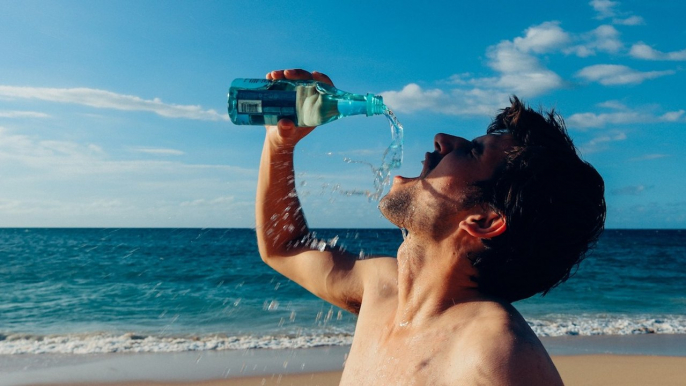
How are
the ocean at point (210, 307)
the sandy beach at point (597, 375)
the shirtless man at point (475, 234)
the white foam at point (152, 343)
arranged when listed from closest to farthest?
the shirtless man at point (475, 234) < the sandy beach at point (597, 375) < the white foam at point (152, 343) < the ocean at point (210, 307)

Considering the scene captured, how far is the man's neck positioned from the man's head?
5cm

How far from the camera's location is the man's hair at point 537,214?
7.99 feet

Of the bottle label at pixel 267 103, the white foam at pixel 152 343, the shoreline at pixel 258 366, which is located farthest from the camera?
the white foam at pixel 152 343

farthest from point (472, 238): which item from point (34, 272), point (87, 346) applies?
point (34, 272)

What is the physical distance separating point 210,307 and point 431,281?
11739 millimetres

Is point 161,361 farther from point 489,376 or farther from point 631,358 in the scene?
point 489,376

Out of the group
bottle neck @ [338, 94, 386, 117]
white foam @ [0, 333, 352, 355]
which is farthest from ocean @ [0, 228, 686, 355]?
bottle neck @ [338, 94, 386, 117]

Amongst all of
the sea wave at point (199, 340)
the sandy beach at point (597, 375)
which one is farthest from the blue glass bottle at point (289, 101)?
the sea wave at point (199, 340)

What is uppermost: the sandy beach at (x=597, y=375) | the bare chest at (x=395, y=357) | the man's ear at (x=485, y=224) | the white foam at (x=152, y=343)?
the man's ear at (x=485, y=224)

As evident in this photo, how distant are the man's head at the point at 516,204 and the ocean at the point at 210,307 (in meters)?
1.15

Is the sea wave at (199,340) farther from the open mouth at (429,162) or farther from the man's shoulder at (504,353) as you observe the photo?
the man's shoulder at (504,353)

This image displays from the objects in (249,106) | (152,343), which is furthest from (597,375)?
(152,343)

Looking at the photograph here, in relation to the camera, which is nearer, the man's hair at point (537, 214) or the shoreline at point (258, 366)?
the man's hair at point (537, 214)

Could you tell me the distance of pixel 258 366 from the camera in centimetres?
738
